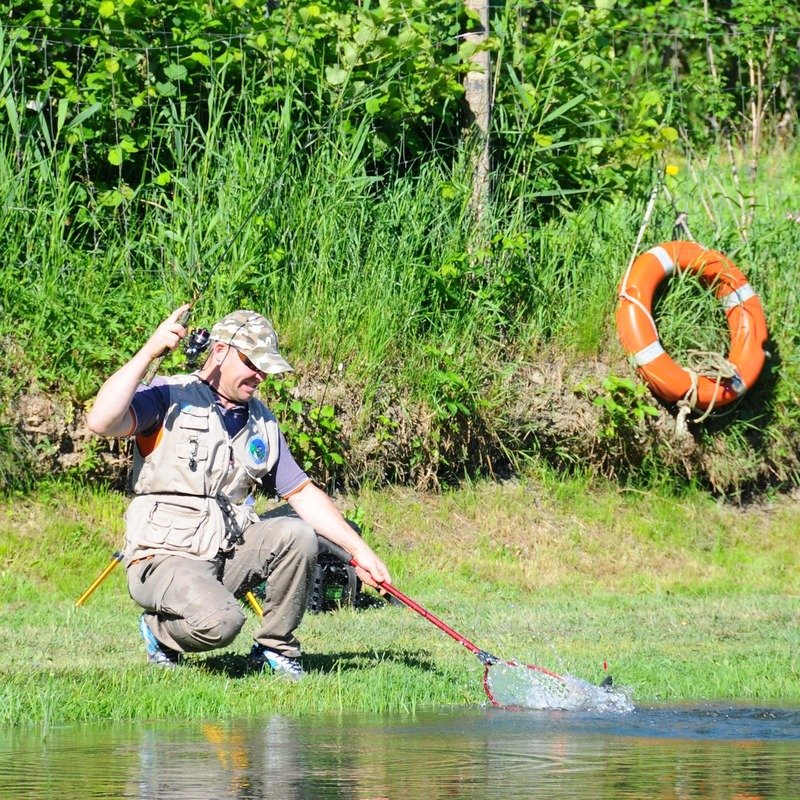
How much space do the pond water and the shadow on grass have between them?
0.75 m

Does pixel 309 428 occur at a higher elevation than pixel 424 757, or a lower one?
lower

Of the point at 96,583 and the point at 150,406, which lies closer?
the point at 150,406

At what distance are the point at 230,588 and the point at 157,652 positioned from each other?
41 centimetres

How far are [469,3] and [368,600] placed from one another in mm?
4486

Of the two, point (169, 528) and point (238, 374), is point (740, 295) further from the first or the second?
point (169, 528)

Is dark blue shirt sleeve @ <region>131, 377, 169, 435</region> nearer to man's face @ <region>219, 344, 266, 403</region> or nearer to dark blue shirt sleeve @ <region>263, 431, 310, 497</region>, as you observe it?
man's face @ <region>219, 344, 266, 403</region>

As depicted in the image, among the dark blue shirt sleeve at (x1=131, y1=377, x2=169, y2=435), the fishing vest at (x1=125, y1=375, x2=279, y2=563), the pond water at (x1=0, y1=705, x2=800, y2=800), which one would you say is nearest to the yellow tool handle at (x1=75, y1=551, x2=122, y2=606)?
the fishing vest at (x1=125, y1=375, x2=279, y2=563)

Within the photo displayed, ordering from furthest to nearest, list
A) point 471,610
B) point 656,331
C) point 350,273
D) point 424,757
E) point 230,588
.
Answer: point 656,331 → point 350,273 → point 471,610 → point 230,588 → point 424,757

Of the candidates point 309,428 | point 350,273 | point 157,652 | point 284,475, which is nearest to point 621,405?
point 350,273

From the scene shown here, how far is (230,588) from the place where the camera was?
236 inches

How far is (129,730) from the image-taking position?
5051 millimetres

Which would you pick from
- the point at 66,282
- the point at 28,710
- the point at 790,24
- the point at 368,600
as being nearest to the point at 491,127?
the point at 66,282

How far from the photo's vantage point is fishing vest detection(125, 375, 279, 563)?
5711 millimetres

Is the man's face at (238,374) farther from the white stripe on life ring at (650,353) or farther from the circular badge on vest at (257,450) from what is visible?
the white stripe on life ring at (650,353)
